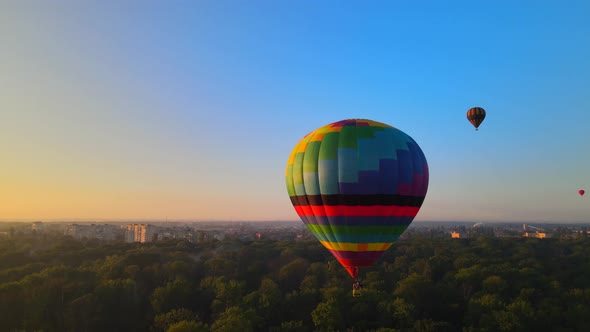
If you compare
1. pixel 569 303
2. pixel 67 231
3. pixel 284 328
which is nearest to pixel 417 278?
pixel 569 303

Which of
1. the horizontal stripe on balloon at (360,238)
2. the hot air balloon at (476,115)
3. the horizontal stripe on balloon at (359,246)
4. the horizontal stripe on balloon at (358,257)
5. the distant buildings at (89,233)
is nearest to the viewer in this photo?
the horizontal stripe on balloon at (360,238)

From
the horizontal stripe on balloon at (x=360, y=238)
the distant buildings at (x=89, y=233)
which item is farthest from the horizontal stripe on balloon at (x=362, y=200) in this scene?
the distant buildings at (x=89, y=233)

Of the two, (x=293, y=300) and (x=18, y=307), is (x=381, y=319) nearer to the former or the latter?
(x=293, y=300)

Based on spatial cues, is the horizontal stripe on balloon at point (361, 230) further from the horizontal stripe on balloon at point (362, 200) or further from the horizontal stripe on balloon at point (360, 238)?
the horizontal stripe on balloon at point (362, 200)

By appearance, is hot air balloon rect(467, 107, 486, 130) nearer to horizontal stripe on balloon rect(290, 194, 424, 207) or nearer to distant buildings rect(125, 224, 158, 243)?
horizontal stripe on balloon rect(290, 194, 424, 207)

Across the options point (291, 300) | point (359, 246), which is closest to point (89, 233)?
point (291, 300)

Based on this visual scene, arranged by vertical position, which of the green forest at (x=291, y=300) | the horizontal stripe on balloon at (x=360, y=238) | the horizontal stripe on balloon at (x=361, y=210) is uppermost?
the horizontal stripe on balloon at (x=361, y=210)

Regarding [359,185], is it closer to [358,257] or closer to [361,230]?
[361,230]
